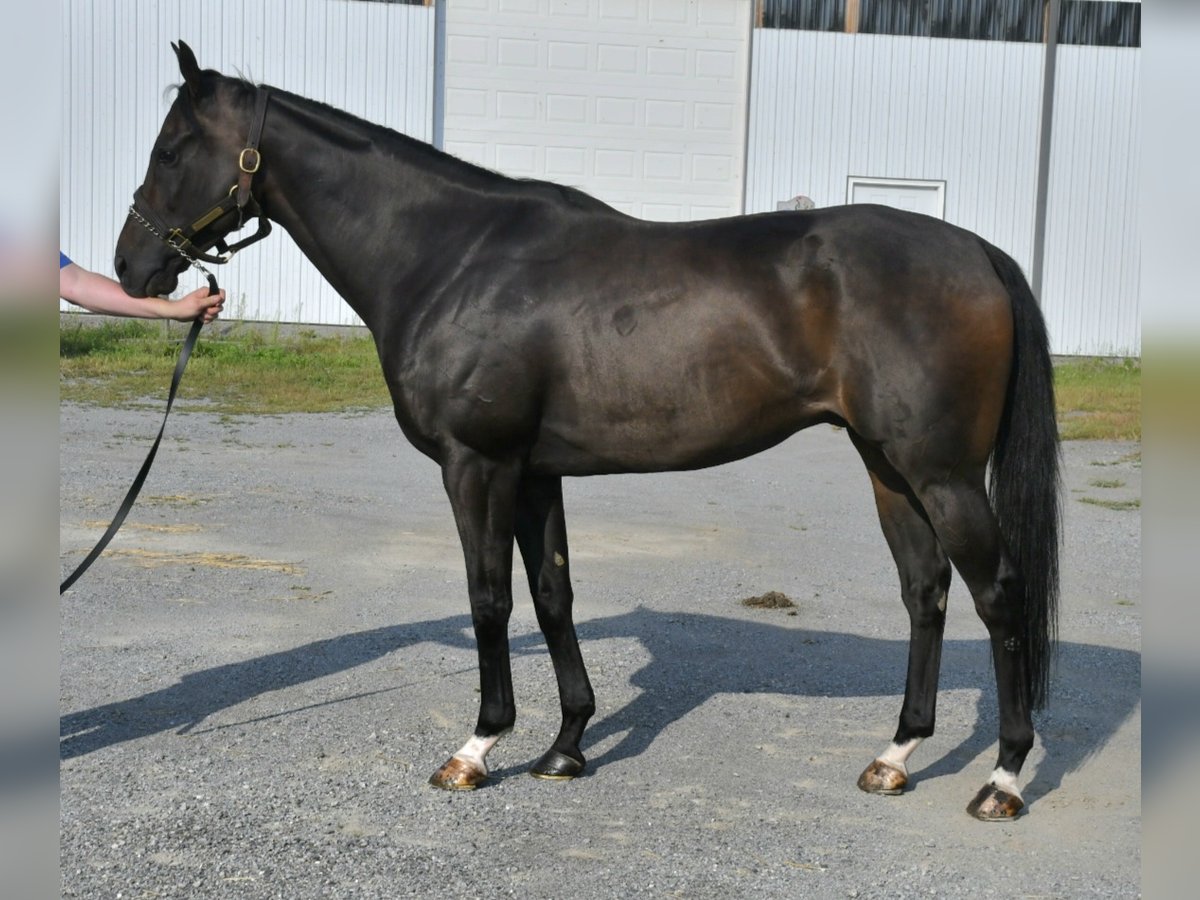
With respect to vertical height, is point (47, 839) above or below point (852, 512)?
above

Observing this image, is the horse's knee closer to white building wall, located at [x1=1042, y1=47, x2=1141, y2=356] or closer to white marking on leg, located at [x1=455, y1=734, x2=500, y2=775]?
white marking on leg, located at [x1=455, y1=734, x2=500, y2=775]

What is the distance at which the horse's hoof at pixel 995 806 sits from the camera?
13.2ft

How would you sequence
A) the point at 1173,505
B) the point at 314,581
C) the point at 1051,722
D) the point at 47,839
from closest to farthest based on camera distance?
the point at 1173,505 → the point at 47,839 → the point at 1051,722 → the point at 314,581

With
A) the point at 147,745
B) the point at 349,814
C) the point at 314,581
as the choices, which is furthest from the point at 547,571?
the point at 314,581

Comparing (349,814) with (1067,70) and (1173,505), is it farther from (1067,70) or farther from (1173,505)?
(1067,70)

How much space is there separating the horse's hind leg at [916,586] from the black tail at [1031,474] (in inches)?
12.8

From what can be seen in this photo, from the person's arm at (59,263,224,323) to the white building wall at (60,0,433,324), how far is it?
13126 mm

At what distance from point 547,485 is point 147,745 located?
1732mm

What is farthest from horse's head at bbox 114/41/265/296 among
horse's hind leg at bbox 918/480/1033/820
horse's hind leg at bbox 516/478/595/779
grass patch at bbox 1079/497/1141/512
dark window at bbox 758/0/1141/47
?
dark window at bbox 758/0/1141/47

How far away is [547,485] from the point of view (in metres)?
4.49

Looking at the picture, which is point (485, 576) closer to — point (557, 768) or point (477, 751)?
point (477, 751)

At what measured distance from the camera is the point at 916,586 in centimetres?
451

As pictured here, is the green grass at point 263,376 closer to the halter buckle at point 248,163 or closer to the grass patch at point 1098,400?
the grass patch at point 1098,400

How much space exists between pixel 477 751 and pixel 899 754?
148cm
